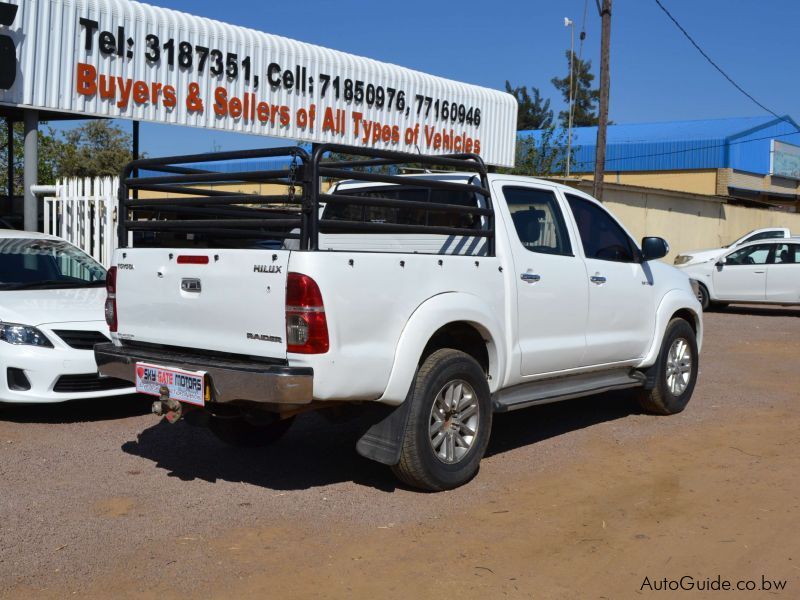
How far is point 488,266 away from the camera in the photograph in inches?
236

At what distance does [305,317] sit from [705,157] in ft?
133

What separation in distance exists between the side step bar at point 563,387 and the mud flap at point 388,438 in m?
0.98

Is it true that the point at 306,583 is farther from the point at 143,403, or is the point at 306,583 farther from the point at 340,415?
the point at 143,403

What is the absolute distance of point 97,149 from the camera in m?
43.1

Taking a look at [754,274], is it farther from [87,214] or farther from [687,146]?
[687,146]

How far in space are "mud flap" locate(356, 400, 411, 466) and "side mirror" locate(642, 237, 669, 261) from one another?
3.22m

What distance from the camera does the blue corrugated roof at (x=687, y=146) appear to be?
4244 centimetres

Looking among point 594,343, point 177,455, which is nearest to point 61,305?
point 177,455

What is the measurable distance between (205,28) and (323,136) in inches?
109

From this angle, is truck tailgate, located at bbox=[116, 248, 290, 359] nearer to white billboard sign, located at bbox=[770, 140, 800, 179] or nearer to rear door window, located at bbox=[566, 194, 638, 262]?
rear door window, located at bbox=[566, 194, 638, 262]

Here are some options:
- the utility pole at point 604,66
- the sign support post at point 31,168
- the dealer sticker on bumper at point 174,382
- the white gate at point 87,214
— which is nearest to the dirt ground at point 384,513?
the dealer sticker on bumper at point 174,382

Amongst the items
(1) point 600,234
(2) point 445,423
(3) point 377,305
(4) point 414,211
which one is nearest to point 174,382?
(3) point 377,305

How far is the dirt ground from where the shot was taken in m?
4.32

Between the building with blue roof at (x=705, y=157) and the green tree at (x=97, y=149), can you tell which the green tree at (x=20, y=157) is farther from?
the building with blue roof at (x=705, y=157)
